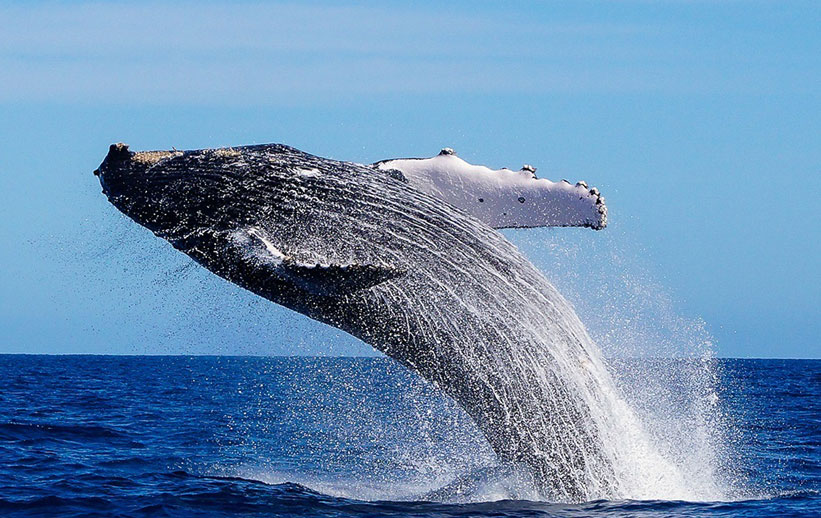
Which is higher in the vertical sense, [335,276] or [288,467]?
[335,276]

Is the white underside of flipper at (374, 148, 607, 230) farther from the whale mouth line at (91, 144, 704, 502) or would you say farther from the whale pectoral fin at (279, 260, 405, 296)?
the whale pectoral fin at (279, 260, 405, 296)

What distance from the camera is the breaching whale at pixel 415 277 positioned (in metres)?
8.65

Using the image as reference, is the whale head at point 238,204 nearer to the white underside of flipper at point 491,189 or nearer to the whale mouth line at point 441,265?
the whale mouth line at point 441,265

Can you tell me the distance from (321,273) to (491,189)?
107 inches

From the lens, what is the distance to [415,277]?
8.93 metres

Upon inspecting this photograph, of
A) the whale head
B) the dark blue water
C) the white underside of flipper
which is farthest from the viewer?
the dark blue water

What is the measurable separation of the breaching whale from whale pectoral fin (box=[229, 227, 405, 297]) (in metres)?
0.08

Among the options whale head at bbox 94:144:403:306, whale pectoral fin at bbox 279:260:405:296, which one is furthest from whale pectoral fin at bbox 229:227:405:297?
whale head at bbox 94:144:403:306

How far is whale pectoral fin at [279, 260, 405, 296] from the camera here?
723 centimetres

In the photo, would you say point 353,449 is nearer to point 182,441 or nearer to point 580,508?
point 182,441

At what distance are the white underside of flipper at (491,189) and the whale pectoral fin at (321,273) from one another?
182cm

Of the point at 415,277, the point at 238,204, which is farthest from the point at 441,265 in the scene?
the point at 238,204

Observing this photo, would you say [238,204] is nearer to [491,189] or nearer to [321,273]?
[321,273]

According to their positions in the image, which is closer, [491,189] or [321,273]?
[321,273]
